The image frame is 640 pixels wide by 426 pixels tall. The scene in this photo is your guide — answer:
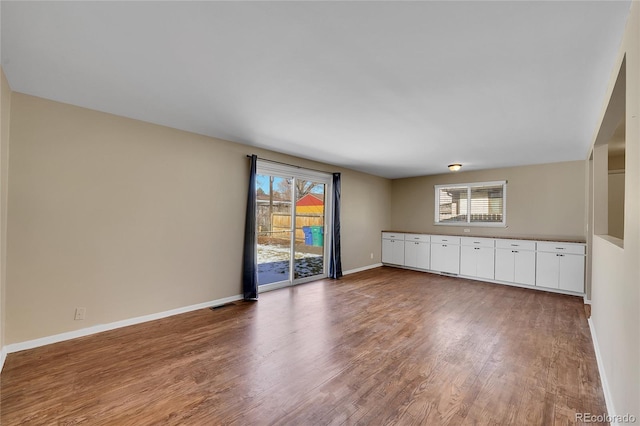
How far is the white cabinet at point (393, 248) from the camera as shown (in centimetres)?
710

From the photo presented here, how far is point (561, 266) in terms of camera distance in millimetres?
4844

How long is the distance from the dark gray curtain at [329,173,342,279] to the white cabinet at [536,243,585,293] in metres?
3.70

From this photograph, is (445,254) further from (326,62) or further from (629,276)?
(326,62)

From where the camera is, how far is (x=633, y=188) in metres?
1.45

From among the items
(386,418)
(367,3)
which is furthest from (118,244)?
(367,3)

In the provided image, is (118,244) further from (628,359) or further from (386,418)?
(628,359)

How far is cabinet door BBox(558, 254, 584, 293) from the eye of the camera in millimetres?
4672

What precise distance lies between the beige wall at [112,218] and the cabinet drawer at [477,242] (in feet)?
15.4

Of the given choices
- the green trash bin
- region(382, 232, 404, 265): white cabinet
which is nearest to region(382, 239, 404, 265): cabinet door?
region(382, 232, 404, 265): white cabinet

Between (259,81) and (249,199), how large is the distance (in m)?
2.31

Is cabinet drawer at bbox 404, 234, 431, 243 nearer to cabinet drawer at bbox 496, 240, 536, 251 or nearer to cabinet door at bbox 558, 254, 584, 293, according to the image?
cabinet drawer at bbox 496, 240, 536, 251

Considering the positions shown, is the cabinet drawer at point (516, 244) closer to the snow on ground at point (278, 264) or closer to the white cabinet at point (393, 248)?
the white cabinet at point (393, 248)

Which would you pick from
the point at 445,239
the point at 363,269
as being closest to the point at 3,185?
the point at 363,269

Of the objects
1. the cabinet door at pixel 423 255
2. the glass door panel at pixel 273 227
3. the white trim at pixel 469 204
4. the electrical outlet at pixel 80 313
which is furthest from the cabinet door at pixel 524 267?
the electrical outlet at pixel 80 313
